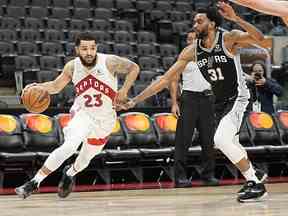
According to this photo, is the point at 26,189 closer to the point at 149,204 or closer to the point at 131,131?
the point at 149,204

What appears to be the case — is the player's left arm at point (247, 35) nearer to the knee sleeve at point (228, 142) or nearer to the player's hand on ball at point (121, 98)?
the knee sleeve at point (228, 142)

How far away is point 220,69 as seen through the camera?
6645 mm

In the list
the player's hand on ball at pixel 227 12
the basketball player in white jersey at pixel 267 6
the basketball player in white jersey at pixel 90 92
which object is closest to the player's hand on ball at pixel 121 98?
the basketball player in white jersey at pixel 90 92

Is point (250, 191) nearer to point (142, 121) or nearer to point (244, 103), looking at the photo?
point (244, 103)

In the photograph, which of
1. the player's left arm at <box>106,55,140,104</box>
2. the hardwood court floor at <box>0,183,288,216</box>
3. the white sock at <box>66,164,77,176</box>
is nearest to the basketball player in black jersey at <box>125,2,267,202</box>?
the hardwood court floor at <box>0,183,288,216</box>

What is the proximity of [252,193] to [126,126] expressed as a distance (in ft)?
9.55

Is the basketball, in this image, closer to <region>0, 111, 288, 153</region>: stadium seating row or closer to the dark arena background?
the dark arena background

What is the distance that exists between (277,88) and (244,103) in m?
2.80

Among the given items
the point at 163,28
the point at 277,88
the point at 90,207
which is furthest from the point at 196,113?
the point at 163,28

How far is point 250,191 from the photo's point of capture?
6.46m

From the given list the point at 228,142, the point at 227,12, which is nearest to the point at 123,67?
the point at 228,142

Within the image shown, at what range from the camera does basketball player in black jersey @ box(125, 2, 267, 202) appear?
21.3ft

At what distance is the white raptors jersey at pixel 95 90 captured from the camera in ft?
23.0

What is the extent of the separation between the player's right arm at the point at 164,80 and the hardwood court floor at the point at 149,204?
0.89 meters
